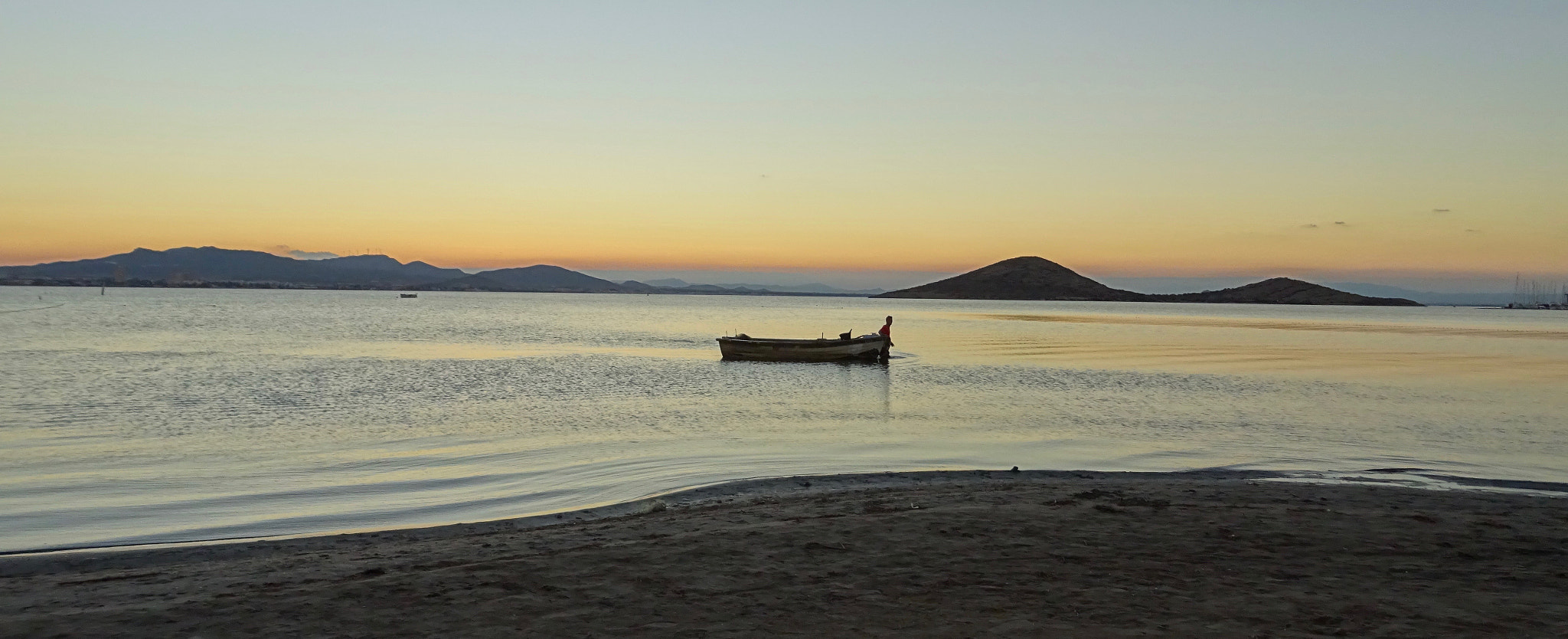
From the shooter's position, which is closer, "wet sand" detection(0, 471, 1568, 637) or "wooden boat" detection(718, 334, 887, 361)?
"wet sand" detection(0, 471, 1568, 637)

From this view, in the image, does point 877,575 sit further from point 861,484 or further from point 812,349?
point 812,349

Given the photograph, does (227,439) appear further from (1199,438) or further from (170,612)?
(1199,438)

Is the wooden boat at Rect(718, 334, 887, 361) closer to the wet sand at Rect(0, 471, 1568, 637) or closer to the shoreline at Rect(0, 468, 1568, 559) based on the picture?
the shoreline at Rect(0, 468, 1568, 559)

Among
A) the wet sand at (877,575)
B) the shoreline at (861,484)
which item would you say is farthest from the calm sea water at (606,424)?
the wet sand at (877,575)

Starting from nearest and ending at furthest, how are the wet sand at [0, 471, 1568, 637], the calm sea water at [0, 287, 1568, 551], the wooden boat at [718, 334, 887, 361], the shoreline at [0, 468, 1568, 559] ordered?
the wet sand at [0, 471, 1568, 637] → the shoreline at [0, 468, 1568, 559] → the calm sea water at [0, 287, 1568, 551] → the wooden boat at [718, 334, 887, 361]

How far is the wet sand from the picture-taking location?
632 centimetres

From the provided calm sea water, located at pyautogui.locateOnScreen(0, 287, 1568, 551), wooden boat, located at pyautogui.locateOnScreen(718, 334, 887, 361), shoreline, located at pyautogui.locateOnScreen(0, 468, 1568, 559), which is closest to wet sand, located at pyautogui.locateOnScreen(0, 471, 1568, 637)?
shoreline, located at pyautogui.locateOnScreen(0, 468, 1568, 559)

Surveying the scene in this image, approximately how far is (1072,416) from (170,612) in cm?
2043

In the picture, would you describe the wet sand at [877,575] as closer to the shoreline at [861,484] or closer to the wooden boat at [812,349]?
the shoreline at [861,484]

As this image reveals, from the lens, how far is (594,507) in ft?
39.6

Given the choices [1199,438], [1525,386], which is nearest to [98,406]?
[1199,438]

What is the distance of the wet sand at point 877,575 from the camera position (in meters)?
6.32

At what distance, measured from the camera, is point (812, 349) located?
4266 centimetres

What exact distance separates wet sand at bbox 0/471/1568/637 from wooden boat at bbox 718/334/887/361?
101 feet
